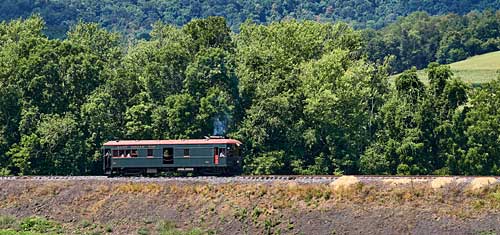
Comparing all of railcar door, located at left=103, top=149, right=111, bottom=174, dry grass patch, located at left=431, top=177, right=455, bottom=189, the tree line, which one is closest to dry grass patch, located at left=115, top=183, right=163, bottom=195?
railcar door, located at left=103, top=149, right=111, bottom=174

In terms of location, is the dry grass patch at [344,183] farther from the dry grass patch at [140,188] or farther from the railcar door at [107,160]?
the railcar door at [107,160]

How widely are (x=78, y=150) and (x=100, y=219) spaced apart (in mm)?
21342

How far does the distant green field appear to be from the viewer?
138m

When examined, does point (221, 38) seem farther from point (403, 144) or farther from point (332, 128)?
point (403, 144)

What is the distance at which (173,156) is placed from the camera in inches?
2467

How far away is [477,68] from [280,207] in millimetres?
107664

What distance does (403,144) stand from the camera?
71000mm

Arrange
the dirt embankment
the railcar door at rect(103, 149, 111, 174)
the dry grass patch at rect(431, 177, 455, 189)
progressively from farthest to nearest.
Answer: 1. the railcar door at rect(103, 149, 111, 174)
2. the dry grass patch at rect(431, 177, 455, 189)
3. the dirt embankment

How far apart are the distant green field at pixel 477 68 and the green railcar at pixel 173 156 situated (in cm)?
7442

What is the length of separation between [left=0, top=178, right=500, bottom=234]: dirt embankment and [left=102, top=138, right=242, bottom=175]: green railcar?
576cm

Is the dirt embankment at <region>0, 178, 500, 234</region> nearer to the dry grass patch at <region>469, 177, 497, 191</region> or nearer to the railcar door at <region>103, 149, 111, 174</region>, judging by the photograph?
the dry grass patch at <region>469, 177, 497, 191</region>

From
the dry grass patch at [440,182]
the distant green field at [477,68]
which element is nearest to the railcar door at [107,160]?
the dry grass patch at [440,182]

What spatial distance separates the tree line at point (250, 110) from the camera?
7194 cm

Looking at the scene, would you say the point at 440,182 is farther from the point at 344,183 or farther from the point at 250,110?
the point at 250,110
